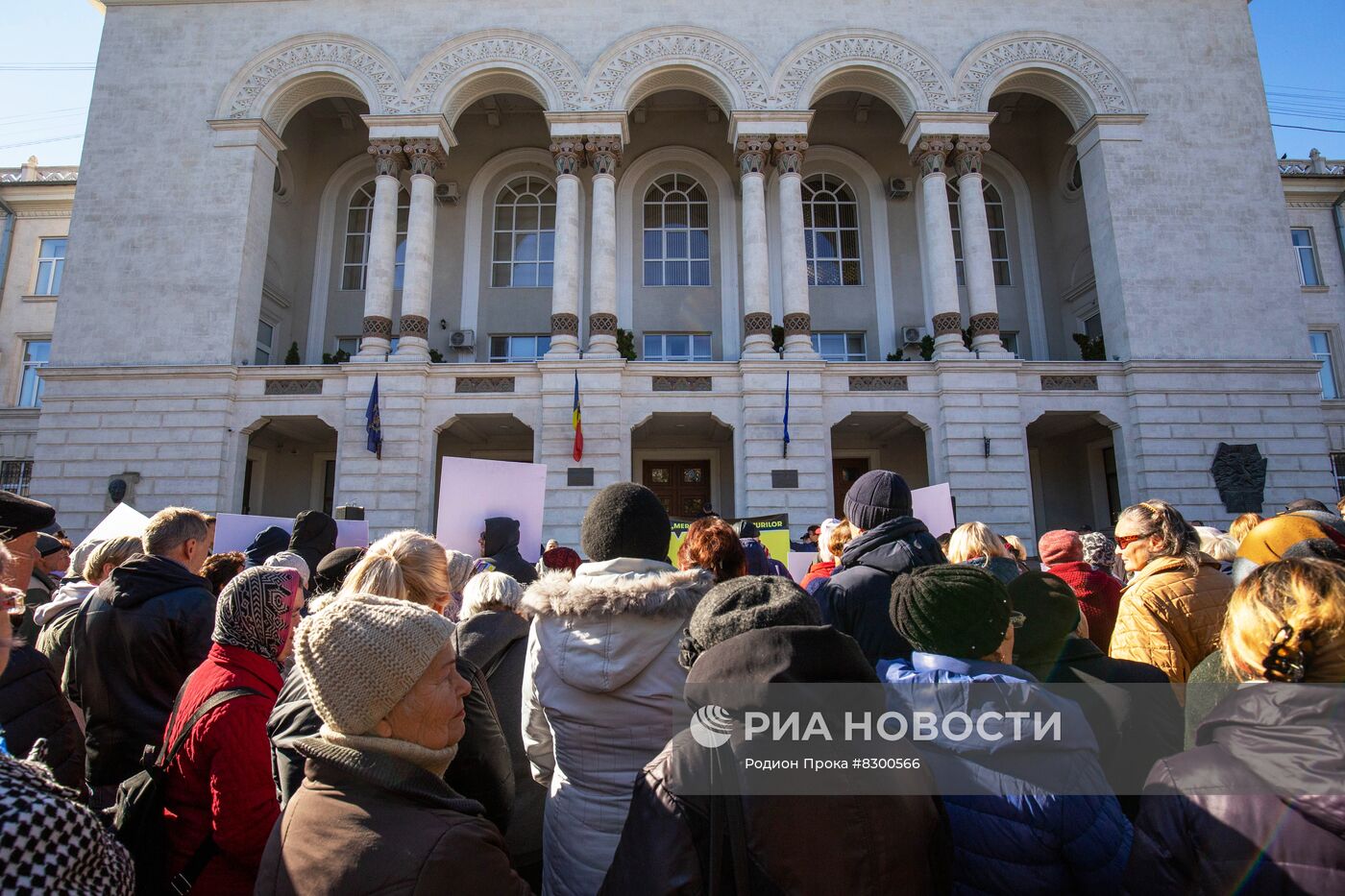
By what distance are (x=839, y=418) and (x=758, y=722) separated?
1652cm

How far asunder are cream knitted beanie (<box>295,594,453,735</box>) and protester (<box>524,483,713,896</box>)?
2.15ft

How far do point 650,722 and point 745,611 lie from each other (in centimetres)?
80

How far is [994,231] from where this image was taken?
2256 centimetres

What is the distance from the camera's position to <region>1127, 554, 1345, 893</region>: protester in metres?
1.60

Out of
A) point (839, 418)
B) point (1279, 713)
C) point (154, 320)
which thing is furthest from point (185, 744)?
point (154, 320)

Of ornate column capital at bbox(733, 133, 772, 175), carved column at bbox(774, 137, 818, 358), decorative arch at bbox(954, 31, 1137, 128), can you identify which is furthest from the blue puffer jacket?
decorative arch at bbox(954, 31, 1137, 128)

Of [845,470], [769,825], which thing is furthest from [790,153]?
[769,825]

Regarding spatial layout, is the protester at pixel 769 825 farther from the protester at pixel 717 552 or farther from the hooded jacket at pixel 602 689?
the protester at pixel 717 552

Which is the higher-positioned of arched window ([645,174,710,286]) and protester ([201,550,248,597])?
arched window ([645,174,710,286])

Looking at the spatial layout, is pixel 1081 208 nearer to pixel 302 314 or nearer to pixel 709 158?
pixel 709 158

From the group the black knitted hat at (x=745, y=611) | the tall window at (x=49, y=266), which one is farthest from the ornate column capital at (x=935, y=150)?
the tall window at (x=49, y=266)

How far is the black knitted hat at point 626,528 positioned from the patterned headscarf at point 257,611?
116 cm

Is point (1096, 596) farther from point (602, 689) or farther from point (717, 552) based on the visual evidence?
point (602, 689)

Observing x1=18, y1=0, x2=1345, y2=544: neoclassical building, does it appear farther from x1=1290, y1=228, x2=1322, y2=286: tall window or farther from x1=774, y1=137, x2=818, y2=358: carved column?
x1=1290, y1=228, x2=1322, y2=286: tall window
